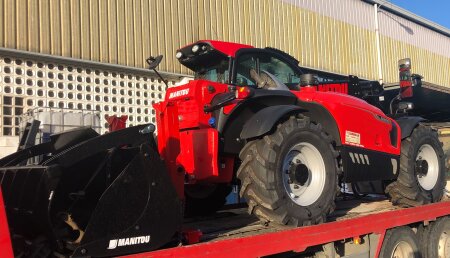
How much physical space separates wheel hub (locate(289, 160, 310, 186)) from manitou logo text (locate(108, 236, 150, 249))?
6.01 feet

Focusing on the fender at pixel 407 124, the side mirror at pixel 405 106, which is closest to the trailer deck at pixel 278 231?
the fender at pixel 407 124

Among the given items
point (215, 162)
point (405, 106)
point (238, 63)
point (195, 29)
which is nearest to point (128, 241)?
point (215, 162)

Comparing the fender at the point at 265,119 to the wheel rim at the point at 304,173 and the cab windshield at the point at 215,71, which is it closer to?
the wheel rim at the point at 304,173

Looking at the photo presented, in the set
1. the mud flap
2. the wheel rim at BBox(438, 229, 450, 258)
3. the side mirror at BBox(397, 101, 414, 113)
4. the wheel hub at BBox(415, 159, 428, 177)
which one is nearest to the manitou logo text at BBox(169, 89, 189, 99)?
the mud flap

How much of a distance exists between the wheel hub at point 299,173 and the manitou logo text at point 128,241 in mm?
1832

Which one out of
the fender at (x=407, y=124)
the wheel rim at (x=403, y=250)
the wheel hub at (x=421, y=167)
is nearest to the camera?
the wheel rim at (x=403, y=250)

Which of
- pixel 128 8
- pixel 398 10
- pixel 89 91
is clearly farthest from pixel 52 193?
pixel 398 10

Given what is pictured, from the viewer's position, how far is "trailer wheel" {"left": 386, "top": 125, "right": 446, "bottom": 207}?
6426 millimetres

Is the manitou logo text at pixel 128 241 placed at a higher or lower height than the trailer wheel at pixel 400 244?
higher

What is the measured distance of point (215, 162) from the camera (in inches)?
181

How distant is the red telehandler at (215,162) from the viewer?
11.0 feet

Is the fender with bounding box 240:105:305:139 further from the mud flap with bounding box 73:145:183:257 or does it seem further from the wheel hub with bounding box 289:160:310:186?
the mud flap with bounding box 73:145:183:257

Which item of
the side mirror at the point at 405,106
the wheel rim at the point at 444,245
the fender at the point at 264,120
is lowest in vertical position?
the wheel rim at the point at 444,245

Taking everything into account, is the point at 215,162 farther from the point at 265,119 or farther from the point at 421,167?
the point at 421,167
